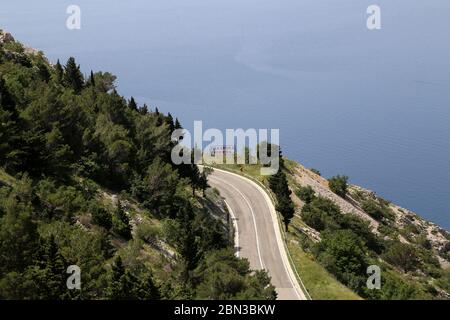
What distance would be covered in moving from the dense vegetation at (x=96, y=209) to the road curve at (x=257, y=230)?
3.79 meters

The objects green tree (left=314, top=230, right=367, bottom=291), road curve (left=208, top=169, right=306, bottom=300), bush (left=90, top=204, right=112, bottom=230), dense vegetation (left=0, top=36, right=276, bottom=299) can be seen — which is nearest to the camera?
Result: dense vegetation (left=0, top=36, right=276, bottom=299)

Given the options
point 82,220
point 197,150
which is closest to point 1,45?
point 197,150

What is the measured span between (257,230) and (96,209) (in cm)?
2279

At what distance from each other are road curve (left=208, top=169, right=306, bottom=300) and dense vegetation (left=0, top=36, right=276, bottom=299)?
12.4 ft

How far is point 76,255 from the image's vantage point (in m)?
31.4

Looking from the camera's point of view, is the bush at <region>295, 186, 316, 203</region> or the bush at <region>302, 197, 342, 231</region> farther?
the bush at <region>295, 186, 316, 203</region>

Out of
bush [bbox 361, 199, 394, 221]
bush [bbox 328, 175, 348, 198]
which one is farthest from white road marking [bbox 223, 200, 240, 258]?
bush [bbox 361, 199, 394, 221]

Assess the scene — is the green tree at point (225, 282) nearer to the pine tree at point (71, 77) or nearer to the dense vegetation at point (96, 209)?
the dense vegetation at point (96, 209)

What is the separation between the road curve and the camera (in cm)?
4560

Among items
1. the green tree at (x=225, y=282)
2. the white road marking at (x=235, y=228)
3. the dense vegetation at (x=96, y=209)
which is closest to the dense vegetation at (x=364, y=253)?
the white road marking at (x=235, y=228)

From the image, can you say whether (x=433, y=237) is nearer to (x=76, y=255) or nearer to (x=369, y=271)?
(x=369, y=271)

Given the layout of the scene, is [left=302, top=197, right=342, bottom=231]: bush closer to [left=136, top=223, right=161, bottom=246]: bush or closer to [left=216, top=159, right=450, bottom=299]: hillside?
[left=216, top=159, right=450, bottom=299]: hillside

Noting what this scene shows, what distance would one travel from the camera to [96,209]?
40.2m

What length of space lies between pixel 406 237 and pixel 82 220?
6084 centimetres
